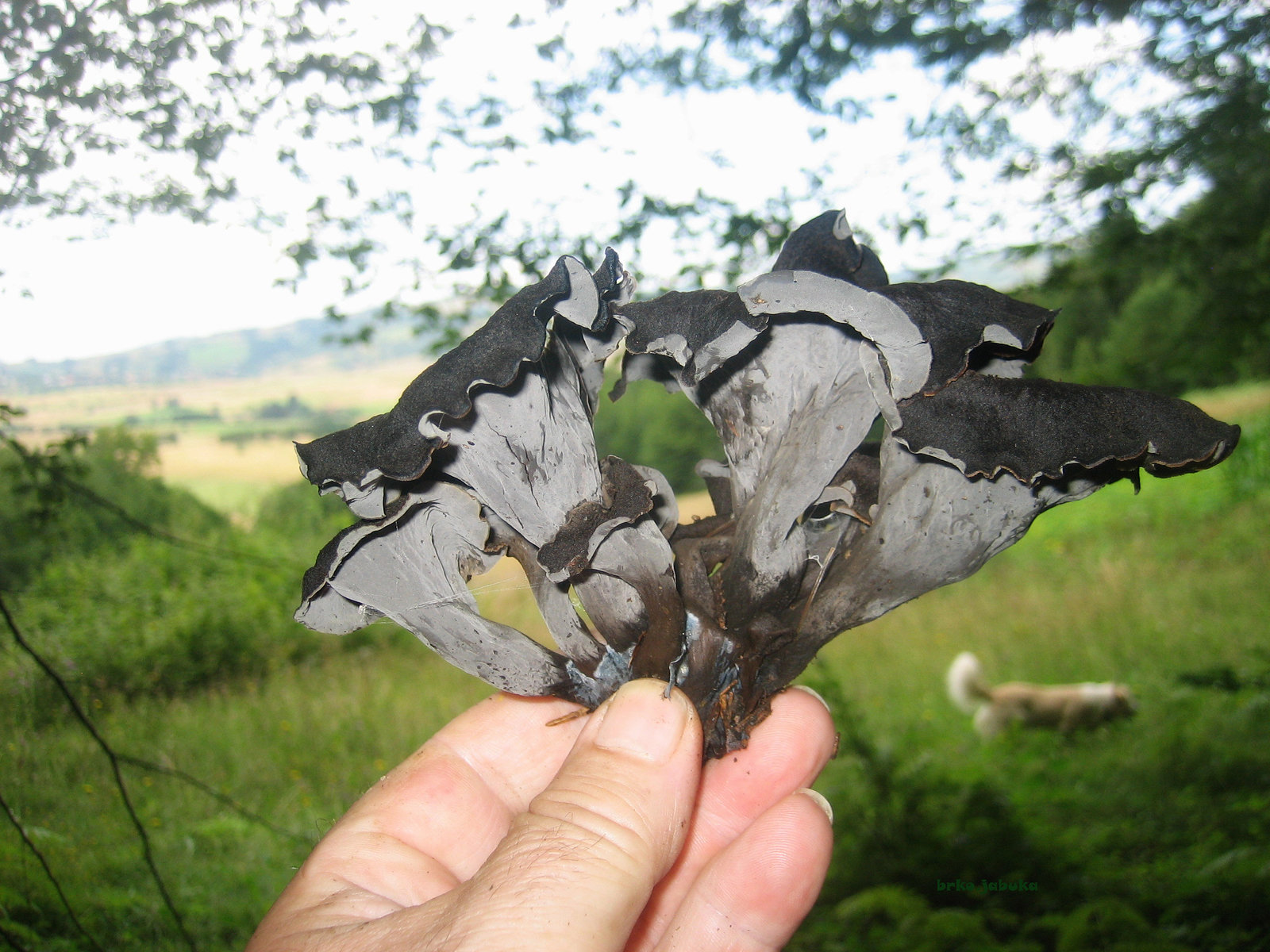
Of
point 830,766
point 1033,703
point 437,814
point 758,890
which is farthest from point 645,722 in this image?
point 1033,703

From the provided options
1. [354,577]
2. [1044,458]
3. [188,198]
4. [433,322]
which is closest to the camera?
[1044,458]

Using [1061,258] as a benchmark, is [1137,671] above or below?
below

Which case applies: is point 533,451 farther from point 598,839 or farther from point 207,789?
point 207,789

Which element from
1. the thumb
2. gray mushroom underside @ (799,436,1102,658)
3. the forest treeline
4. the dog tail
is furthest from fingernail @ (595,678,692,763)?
the dog tail

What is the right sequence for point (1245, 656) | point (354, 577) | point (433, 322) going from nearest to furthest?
point (354, 577) < point (433, 322) < point (1245, 656)

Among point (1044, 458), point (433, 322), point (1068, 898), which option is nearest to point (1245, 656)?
point (1068, 898)

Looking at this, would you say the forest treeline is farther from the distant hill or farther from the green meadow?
the distant hill

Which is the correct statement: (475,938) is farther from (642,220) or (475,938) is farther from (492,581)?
(642,220)
